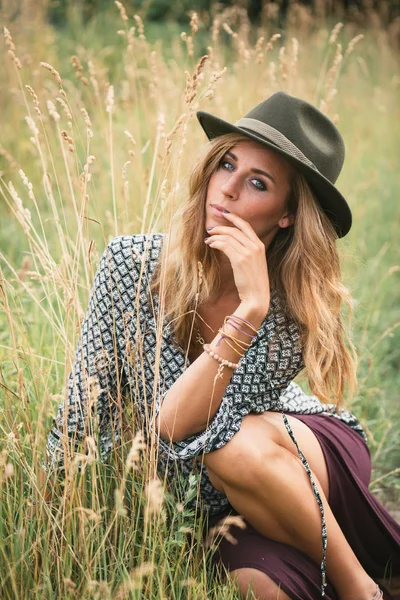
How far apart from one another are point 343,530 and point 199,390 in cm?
94

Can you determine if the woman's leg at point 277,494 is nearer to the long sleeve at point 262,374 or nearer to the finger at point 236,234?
the long sleeve at point 262,374

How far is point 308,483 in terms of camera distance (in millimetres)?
2264

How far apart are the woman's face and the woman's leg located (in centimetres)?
68

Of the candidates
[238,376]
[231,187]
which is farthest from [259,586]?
[231,187]

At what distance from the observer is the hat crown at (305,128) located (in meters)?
2.33

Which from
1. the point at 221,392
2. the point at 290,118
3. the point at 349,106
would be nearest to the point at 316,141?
the point at 290,118

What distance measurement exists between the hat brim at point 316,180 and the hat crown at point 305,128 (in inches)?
2.7

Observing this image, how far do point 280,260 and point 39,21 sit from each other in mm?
3973

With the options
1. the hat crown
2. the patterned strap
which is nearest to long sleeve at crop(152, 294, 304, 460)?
the patterned strap

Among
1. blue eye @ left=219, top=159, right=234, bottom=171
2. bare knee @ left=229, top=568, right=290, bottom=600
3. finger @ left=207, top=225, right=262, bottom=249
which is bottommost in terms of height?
bare knee @ left=229, top=568, right=290, bottom=600

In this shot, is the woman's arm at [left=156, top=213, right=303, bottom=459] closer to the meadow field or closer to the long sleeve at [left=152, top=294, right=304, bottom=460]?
the long sleeve at [left=152, top=294, right=304, bottom=460]

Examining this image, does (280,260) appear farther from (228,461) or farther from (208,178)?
(228,461)

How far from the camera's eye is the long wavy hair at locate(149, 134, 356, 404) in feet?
7.77

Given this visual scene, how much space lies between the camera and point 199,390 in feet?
6.88
